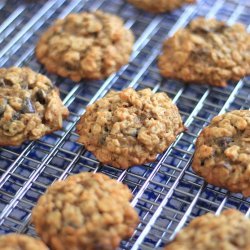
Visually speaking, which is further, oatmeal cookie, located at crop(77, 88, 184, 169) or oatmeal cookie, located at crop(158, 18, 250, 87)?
oatmeal cookie, located at crop(158, 18, 250, 87)

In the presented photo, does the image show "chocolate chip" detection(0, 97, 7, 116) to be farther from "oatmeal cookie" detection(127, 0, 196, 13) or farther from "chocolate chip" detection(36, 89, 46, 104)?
"oatmeal cookie" detection(127, 0, 196, 13)

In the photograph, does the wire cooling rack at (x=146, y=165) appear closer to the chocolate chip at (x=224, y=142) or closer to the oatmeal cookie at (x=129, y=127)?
the oatmeal cookie at (x=129, y=127)

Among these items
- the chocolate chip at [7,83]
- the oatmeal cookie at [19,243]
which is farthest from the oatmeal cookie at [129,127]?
the oatmeal cookie at [19,243]

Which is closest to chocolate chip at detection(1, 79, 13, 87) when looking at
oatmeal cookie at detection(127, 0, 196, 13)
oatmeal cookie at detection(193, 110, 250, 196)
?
oatmeal cookie at detection(193, 110, 250, 196)

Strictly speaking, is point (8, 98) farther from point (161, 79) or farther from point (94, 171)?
point (161, 79)

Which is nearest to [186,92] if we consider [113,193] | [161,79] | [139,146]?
[161,79]

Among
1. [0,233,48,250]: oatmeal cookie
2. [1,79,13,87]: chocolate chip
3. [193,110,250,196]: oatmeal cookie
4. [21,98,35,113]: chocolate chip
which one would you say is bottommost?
[0,233,48,250]: oatmeal cookie

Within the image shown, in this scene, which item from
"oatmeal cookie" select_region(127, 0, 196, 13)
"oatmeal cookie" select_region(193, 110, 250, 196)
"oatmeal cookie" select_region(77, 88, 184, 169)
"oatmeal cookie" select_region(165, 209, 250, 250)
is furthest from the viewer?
"oatmeal cookie" select_region(127, 0, 196, 13)
